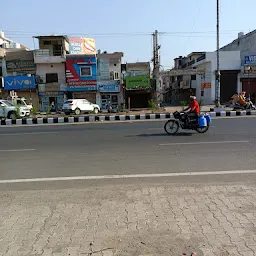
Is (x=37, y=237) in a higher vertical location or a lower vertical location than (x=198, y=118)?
lower

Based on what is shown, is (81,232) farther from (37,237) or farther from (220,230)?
(220,230)

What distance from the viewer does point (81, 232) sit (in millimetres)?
3070

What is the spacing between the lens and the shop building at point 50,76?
31828mm

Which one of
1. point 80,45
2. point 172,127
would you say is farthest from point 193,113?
point 80,45

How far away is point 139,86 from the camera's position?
32.4 m

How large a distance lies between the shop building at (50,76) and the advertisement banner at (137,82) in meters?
7.32

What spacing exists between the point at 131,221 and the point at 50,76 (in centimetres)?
3150

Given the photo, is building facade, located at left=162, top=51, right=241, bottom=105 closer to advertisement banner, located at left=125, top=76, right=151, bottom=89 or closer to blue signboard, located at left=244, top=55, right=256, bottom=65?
blue signboard, located at left=244, top=55, right=256, bottom=65

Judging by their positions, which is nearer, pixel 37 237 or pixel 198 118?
pixel 37 237

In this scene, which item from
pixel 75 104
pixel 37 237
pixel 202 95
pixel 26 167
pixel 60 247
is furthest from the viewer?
pixel 202 95

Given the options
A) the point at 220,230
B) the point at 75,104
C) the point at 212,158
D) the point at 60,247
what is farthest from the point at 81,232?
the point at 75,104

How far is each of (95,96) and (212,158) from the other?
2726 cm

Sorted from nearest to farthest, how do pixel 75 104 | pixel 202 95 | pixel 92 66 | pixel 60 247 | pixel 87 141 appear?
pixel 60 247 → pixel 87 141 → pixel 75 104 → pixel 92 66 → pixel 202 95

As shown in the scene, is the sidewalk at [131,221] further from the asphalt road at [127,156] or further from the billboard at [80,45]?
the billboard at [80,45]
